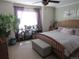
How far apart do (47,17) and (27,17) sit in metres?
1.67

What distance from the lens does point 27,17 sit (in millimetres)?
5246

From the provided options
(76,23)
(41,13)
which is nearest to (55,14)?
(41,13)

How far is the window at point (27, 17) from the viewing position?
490cm

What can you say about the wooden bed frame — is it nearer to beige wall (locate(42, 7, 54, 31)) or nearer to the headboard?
the headboard

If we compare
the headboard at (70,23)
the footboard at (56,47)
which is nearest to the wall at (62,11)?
the headboard at (70,23)

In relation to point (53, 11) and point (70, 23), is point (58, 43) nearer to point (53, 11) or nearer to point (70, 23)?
point (70, 23)

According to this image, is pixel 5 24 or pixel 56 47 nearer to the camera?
pixel 56 47

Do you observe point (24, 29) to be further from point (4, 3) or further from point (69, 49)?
point (69, 49)

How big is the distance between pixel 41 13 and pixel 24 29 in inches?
73.7

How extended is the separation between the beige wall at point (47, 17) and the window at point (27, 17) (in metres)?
0.72

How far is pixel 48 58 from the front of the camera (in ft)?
9.32

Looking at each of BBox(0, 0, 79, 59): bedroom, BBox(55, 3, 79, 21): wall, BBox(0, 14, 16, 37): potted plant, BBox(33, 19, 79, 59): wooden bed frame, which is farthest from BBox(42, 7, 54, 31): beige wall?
BBox(0, 14, 16, 37): potted plant

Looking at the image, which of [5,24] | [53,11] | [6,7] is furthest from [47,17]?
[5,24]

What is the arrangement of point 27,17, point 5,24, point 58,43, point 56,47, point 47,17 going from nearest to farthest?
point 58,43, point 56,47, point 5,24, point 27,17, point 47,17
